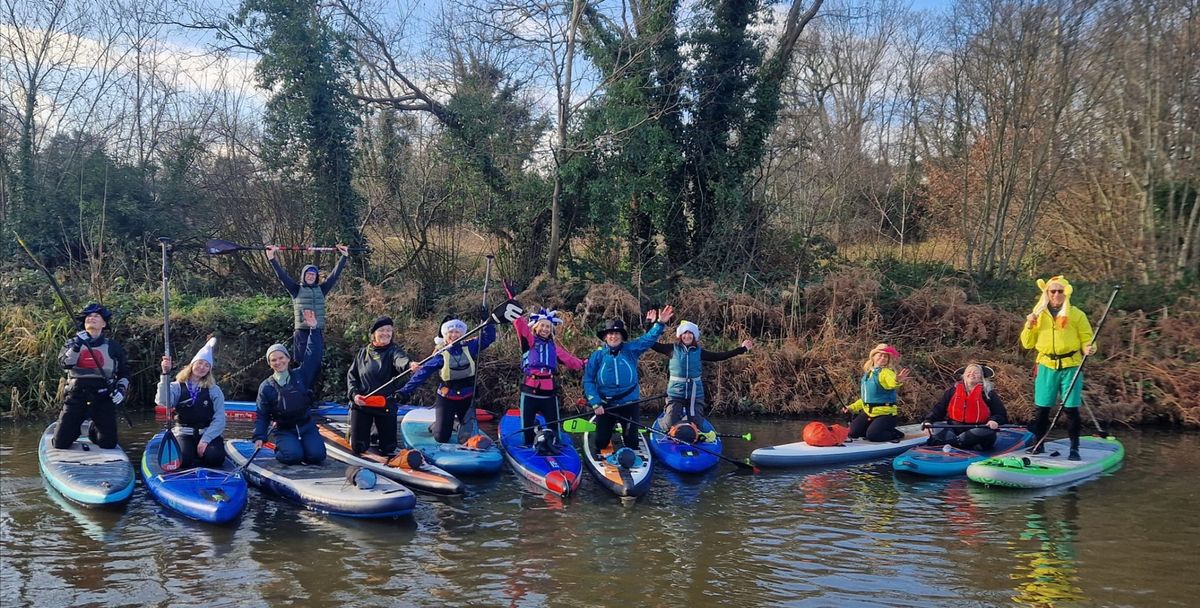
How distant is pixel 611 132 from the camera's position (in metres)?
14.2

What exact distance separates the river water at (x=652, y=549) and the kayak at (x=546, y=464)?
0.17m

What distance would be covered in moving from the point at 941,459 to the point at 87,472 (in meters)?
7.88

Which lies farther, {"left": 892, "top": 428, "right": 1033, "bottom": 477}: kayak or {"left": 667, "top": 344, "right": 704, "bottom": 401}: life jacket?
{"left": 667, "top": 344, "right": 704, "bottom": 401}: life jacket

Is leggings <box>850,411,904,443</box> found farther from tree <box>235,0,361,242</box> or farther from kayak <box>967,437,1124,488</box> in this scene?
tree <box>235,0,361,242</box>

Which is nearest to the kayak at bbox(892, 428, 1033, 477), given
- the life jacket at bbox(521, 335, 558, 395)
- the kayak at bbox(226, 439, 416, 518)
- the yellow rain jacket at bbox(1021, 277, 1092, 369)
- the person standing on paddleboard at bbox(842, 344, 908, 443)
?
the person standing on paddleboard at bbox(842, 344, 908, 443)

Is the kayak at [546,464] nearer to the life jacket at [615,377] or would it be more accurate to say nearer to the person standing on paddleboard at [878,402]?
the life jacket at [615,377]

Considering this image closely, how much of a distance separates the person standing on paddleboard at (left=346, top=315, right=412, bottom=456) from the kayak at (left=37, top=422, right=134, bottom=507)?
1945mm

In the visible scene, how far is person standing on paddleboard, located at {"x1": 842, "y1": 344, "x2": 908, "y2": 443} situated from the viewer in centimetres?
913

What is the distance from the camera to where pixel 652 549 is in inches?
245

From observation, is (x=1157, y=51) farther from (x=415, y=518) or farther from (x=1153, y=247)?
(x=415, y=518)

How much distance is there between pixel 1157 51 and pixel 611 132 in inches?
335

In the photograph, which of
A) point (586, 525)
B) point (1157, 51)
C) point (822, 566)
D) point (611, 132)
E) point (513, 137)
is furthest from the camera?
point (513, 137)

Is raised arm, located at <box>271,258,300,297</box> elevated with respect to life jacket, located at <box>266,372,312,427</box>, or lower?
elevated

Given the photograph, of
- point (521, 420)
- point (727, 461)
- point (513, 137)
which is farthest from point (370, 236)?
point (727, 461)
